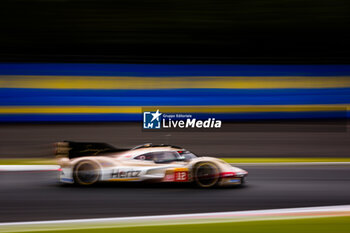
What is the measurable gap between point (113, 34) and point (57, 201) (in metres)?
6.75

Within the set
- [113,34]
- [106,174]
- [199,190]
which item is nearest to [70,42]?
[113,34]

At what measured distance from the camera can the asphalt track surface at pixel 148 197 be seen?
5.41 m

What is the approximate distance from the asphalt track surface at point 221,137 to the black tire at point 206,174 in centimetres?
398

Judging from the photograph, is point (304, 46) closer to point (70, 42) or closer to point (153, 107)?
point (153, 107)

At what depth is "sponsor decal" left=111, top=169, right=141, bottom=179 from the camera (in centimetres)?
652

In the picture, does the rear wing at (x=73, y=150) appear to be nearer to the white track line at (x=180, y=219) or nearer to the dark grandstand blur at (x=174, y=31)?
the white track line at (x=180, y=219)

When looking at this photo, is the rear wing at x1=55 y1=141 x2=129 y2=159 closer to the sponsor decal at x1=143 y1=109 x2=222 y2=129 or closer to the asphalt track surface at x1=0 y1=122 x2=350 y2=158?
the asphalt track surface at x1=0 y1=122 x2=350 y2=158

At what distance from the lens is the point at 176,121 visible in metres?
11.1

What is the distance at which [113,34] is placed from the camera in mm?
11617

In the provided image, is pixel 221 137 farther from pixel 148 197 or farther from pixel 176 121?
pixel 148 197

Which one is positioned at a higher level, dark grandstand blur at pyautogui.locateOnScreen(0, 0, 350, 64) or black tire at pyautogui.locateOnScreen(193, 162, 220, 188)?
dark grandstand blur at pyautogui.locateOnScreen(0, 0, 350, 64)

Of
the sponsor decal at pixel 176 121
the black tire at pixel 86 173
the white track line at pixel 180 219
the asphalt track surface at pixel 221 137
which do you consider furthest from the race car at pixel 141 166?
the sponsor decal at pixel 176 121

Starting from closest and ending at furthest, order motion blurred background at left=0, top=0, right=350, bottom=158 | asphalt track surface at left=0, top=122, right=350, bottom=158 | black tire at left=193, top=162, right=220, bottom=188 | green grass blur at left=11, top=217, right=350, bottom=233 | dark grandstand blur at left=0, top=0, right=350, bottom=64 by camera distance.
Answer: green grass blur at left=11, top=217, right=350, bottom=233
black tire at left=193, top=162, right=220, bottom=188
asphalt track surface at left=0, top=122, right=350, bottom=158
motion blurred background at left=0, top=0, right=350, bottom=158
dark grandstand blur at left=0, top=0, right=350, bottom=64

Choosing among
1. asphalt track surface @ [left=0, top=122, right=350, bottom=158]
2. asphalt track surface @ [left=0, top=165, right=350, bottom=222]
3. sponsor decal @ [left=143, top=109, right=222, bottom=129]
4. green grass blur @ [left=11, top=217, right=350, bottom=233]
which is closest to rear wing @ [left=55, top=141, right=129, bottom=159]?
asphalt track surface @ [left=0, top=165, right=350, bottom=222]
